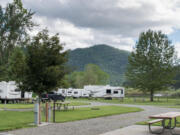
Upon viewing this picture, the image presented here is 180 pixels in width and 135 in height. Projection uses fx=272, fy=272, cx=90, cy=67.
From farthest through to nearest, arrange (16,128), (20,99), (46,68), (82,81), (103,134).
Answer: (82,81) < (20,99) < (46,68) < (16,128) < (103,134)

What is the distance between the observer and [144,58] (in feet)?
140

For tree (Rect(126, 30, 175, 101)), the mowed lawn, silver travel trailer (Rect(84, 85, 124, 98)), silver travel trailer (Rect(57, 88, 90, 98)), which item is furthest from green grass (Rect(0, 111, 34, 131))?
silver travel trailer (Rect(57, 88, 90, 98))

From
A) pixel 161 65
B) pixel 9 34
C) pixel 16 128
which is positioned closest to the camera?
pixel 16 128

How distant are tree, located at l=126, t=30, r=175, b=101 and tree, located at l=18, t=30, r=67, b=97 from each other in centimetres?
2645

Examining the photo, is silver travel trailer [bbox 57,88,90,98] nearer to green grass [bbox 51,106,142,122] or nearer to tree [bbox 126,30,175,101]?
tree [bbox 126,30,175,101]

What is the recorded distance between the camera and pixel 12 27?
26.8 meters

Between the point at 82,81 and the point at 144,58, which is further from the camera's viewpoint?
the point at 82,81

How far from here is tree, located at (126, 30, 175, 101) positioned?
137 ft

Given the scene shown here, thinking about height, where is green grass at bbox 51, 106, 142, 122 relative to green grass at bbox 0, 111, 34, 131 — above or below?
below

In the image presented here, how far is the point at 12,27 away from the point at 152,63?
Answer: 23.4m

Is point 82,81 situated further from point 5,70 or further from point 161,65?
point 5,70

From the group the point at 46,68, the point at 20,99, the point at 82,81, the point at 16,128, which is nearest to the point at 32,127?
the point at 16,128

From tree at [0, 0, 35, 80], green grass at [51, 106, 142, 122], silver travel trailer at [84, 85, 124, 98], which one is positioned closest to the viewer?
green grass at [51, 106, 142, 122]

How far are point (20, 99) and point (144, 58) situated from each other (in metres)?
20.3
